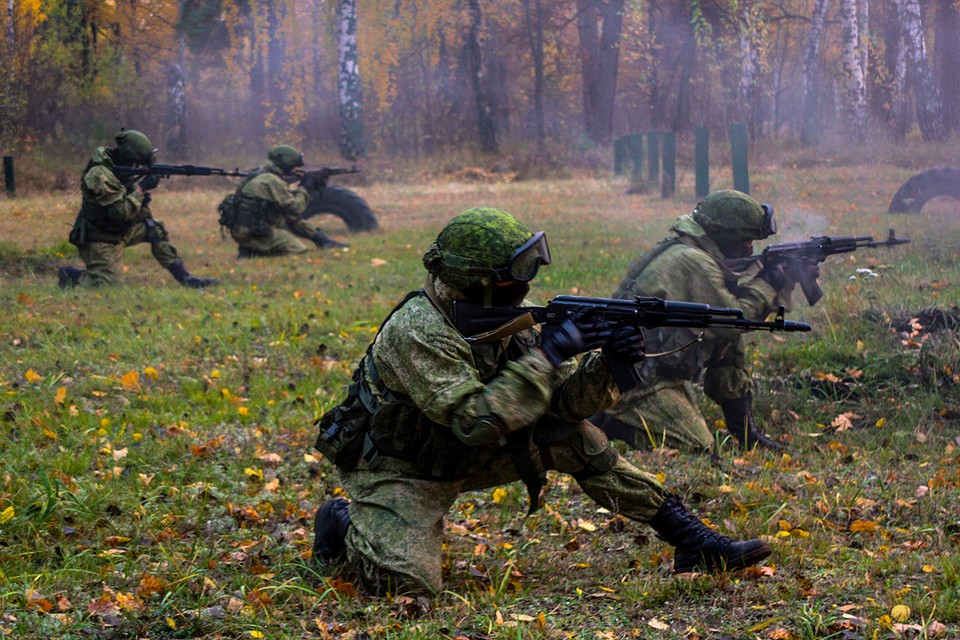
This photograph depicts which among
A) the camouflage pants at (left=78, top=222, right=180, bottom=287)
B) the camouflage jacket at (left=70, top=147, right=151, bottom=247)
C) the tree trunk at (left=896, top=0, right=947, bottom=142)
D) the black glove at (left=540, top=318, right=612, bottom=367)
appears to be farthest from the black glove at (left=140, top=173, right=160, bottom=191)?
the tree trunk at (left=896, top=0, right=947, bottom=142)

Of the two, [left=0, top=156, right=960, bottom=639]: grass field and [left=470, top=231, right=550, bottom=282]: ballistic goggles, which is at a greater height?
[left=470, top=231, right=550, bottom=282]: ballistic goggles

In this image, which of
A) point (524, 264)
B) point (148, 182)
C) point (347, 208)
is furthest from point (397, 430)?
point (347, 208)

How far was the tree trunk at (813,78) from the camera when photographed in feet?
74.7

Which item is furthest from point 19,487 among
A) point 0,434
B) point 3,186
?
point 3,186

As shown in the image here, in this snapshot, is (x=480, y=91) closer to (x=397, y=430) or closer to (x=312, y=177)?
(x=312, y=177)

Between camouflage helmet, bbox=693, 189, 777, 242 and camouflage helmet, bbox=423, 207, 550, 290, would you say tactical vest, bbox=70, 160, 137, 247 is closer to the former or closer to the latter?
camouflage helmet, bbox=693, 189, 777, 242

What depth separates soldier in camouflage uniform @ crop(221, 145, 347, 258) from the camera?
13.8 meters

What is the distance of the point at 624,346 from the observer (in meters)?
3.95

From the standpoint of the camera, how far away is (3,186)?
16.7 m

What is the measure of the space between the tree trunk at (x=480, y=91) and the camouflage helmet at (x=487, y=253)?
23655 mm

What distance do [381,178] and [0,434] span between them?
19568 mm

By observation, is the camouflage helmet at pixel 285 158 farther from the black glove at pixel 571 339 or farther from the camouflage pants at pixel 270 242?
the black glove at pixel 571 339

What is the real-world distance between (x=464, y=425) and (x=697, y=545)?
1.11 m

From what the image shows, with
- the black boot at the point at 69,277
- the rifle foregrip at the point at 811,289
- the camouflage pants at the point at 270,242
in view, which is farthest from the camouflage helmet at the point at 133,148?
the rifle foregrip at the point at 811,289
